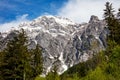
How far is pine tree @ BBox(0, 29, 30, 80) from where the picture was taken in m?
60.8

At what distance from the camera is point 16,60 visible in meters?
60.9

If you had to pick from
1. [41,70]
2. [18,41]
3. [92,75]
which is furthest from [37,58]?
[92,75]

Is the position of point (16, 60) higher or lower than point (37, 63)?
higher

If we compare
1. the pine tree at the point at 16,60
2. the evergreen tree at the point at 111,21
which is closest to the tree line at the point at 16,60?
the pine tree at the point at 16,60

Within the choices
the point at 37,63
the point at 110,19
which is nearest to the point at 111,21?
the point at 110,19

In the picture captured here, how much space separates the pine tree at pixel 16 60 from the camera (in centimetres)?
6084

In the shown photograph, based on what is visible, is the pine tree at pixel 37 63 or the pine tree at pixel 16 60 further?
the pine tree at pixel 37 63

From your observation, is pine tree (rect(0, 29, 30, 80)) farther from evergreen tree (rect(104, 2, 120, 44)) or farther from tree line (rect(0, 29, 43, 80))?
evergreen tree (rect(104, 2, 120, 44))

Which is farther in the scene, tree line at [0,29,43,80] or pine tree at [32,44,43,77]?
pine tree at [32,44,43,77]

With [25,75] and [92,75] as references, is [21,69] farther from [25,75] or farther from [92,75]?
[92,75]

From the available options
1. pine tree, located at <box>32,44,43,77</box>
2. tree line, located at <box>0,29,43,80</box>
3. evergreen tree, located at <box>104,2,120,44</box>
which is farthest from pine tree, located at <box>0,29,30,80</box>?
evergreen tree, located at <box>104,2,120,44</box>

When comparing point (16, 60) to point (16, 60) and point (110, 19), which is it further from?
point (110, 19)

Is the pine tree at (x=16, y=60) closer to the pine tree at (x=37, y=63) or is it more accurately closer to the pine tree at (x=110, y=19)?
the pine tree at (x=37, y=63)

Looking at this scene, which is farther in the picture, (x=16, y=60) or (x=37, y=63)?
(x=37, y=63)
